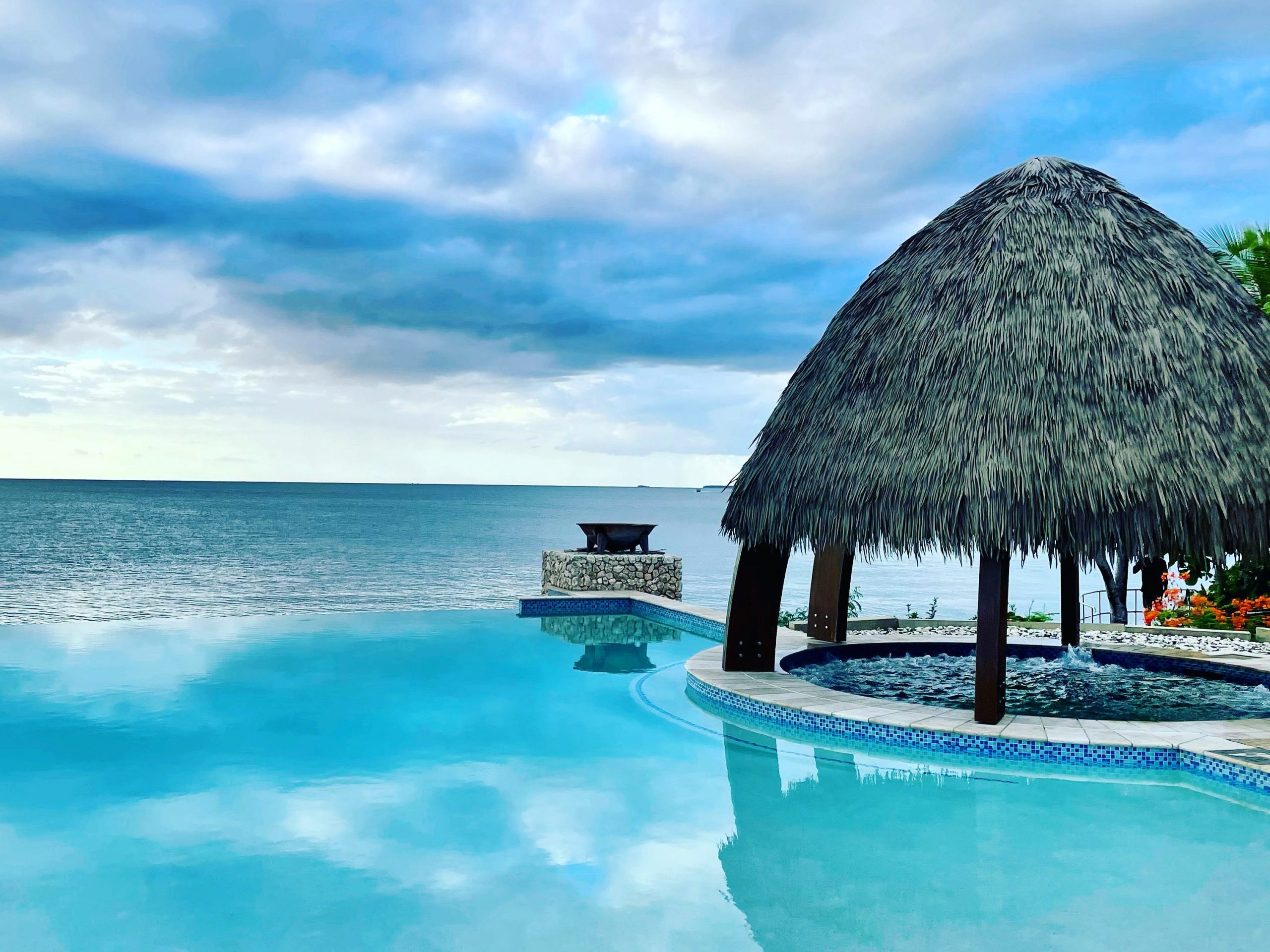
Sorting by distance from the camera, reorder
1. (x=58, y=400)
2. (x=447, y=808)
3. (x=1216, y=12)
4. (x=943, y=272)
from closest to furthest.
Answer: (x=447, y=808) → (x=943, y=272) → (x=1216, y=12) → (x=58, y=400)

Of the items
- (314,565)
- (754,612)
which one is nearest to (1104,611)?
(754,612)

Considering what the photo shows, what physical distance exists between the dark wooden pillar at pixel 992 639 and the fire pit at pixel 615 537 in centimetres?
1324

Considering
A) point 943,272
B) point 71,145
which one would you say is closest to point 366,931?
point 943,272

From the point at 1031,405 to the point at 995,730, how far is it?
277cm

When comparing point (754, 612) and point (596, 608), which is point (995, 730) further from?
point (596, 608)

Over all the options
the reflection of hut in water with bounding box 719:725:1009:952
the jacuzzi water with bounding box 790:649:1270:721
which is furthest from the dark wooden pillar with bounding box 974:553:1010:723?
the jacuzzi water with bounding box 790:649:1270:721

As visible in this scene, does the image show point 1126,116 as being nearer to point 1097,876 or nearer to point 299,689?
point 1097,876

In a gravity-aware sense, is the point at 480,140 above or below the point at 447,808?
above

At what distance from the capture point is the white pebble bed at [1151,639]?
13.1 metres

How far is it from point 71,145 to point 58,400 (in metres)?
44.5

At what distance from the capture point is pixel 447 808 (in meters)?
6.89

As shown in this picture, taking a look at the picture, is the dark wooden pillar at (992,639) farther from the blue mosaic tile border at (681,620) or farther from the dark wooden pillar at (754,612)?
the blue mosaic tile border at (681,620)

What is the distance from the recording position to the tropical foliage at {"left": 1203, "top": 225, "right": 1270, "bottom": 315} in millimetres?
16516

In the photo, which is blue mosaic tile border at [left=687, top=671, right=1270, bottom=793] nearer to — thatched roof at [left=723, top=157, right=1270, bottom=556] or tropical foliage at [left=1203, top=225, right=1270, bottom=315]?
thatched roof at [left=723, top=157, right=1270, bottom=556]
